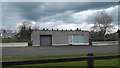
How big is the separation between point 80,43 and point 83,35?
216 centimetres

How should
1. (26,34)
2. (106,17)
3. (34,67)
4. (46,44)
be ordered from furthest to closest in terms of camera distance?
(26,34) < (106,17) < (46,44) < (34,67)

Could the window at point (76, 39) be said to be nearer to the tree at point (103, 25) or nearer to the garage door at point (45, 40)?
the garage door at point (45, 40)

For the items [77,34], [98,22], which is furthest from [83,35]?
[98,22]

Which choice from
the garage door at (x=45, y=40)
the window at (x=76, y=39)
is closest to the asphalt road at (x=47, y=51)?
the garage door at (x=45, y=40)

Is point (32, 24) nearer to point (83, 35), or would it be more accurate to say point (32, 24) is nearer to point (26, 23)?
point (26, 23)

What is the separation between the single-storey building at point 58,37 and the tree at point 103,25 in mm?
17513

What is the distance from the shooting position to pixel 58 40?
121 ft

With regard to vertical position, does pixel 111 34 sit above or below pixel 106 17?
below

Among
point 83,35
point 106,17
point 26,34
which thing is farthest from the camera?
point 26,34

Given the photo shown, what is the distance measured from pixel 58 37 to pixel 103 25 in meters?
23.5

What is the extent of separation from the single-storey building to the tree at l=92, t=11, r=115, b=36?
1751cm

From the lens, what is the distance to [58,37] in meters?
36.8

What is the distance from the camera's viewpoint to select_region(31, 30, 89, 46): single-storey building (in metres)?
35.5

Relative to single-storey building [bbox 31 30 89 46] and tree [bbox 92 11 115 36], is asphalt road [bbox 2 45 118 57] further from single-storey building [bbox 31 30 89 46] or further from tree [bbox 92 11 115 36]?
A: tree [bbox 92 11 115 36]
